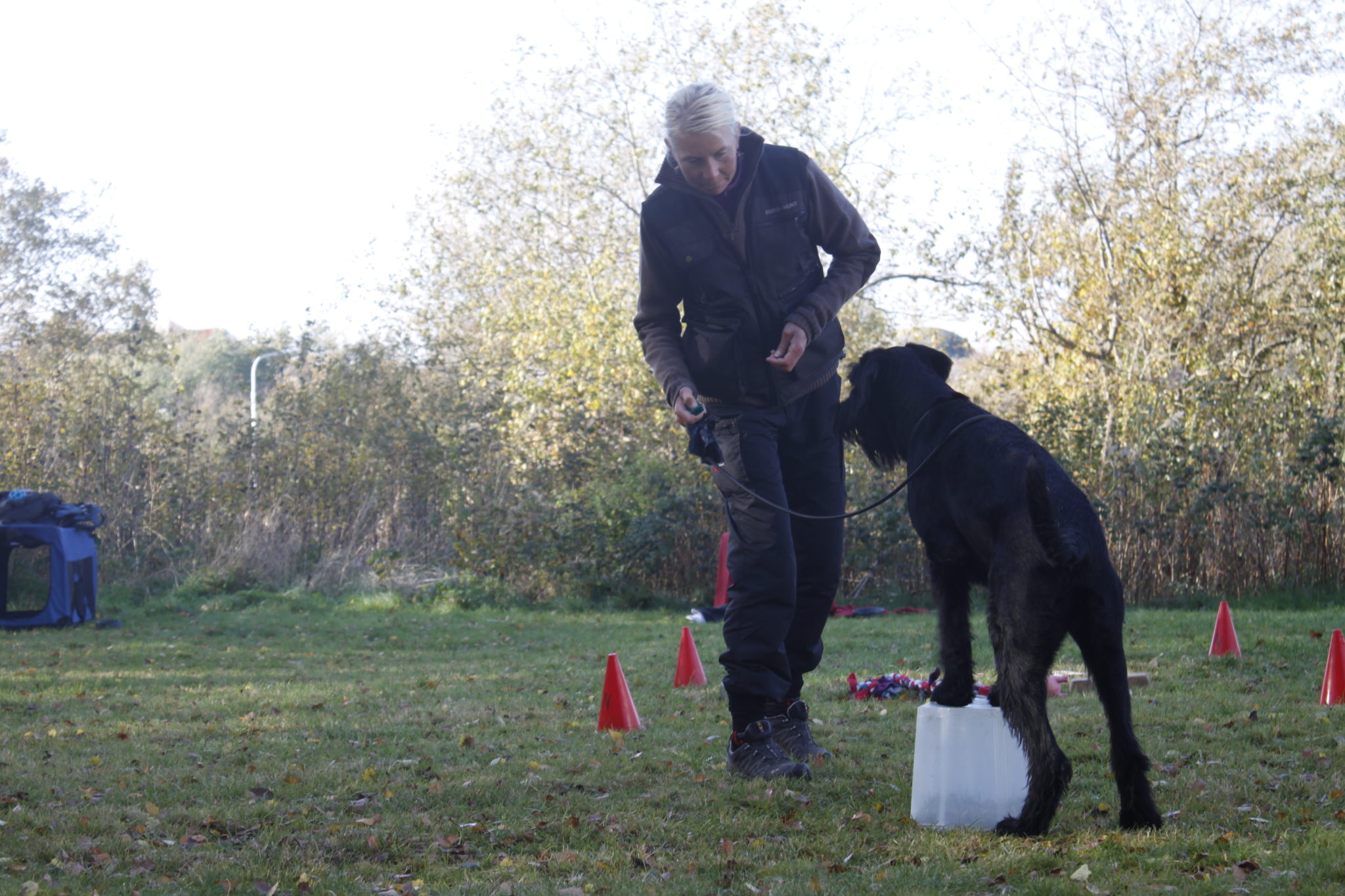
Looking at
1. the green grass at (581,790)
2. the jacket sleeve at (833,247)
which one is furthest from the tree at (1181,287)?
the jacket sleeve at (833,247)

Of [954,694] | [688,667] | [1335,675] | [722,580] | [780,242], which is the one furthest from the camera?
[722,580]

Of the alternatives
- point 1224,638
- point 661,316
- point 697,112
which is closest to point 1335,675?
point 1224,638

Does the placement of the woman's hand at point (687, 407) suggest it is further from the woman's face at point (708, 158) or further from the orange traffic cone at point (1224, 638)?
the orange traffic cone at point (1224, 638)

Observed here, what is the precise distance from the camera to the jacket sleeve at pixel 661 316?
11.6 feet

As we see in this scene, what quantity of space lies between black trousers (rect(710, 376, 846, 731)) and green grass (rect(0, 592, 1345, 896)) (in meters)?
0.34

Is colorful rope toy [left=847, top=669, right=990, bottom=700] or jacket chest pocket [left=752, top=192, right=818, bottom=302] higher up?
jacket chest pocket [left=752, top=192, right=818, bottom=302]

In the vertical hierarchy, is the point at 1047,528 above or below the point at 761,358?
below

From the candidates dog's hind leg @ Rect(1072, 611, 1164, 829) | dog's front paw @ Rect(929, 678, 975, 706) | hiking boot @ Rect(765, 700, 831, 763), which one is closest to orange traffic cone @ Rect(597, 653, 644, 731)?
hiking boot @ Rect(765, 700, 831, 763)

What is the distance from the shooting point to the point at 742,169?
11.4ft

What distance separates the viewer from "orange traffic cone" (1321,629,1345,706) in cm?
427

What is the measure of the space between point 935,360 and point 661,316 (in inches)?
36.3

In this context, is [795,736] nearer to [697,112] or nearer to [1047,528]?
[1047,528]

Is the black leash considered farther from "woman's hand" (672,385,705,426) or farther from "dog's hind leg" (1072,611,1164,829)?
"dog's hind leg" (1072,611,1164,829)

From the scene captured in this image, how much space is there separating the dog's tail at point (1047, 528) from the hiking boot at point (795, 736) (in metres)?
1.27
